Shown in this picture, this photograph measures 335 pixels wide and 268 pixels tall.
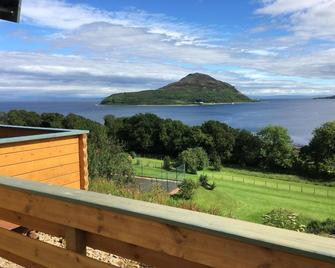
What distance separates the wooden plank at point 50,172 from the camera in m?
6.32

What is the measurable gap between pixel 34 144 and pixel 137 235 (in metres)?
4.95

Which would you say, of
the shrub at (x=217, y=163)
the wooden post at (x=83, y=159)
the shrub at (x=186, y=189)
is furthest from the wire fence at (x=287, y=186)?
the wooden post at (x=83, y=159)

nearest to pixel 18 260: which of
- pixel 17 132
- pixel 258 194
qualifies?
pixel 17 132

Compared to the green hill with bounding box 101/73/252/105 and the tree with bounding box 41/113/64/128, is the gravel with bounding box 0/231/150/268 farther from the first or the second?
the green hill with bounding box 101/73/252/105

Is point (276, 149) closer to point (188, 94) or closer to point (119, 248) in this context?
point (119, 248)

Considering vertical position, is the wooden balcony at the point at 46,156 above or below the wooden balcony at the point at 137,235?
below

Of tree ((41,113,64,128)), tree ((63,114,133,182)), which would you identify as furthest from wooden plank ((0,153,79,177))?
tree ((41,113,64,128))

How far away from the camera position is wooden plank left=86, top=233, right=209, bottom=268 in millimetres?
1636

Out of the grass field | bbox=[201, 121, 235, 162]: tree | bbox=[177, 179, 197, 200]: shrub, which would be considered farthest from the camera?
bbox=[201, 121, 235, 162]: tree

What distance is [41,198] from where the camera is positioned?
2.09 m

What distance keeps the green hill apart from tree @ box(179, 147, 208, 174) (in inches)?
3929

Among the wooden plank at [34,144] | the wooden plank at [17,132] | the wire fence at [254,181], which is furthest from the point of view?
the wire fence at [254,181]

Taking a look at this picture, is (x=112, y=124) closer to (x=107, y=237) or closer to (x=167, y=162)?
(x=167, y=162)

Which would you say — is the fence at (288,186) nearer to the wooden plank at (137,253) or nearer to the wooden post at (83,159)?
the wooden post at (83,159)
